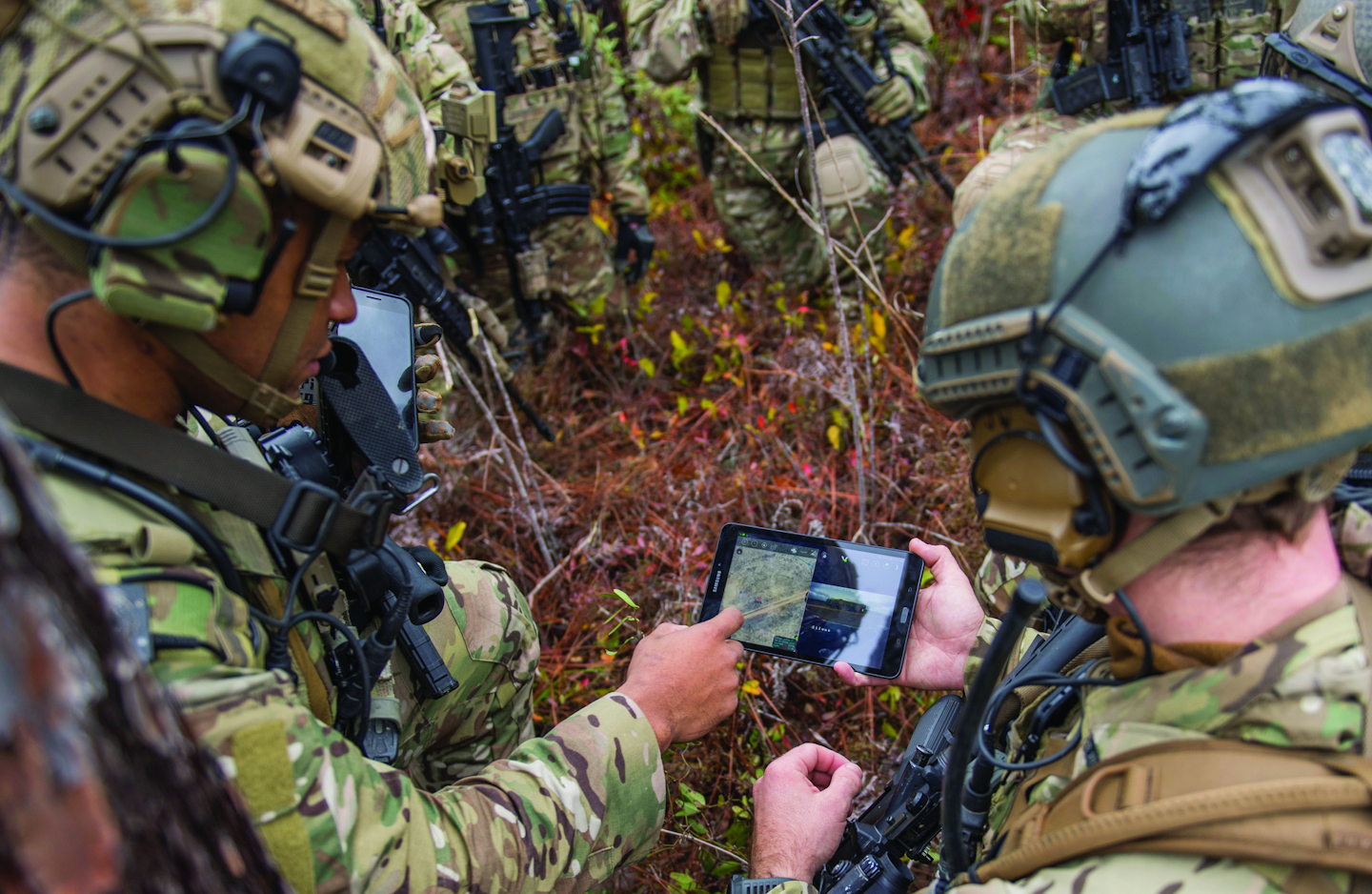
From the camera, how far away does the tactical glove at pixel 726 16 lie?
14.4 ft

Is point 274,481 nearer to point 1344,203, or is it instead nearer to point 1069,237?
point 1069,237

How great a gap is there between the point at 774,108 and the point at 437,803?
4.29 metres

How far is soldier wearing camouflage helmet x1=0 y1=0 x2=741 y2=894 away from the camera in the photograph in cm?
119

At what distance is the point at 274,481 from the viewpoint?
146 cm

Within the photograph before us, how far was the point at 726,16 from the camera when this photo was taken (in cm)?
442

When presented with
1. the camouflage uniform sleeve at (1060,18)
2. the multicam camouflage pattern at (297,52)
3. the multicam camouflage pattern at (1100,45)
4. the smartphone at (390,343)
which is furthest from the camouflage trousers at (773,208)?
the multicam camouflage pattern at (297,52)

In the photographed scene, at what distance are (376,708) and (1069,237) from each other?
1534mm

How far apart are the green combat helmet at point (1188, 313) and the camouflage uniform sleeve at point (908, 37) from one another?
3.84 meters

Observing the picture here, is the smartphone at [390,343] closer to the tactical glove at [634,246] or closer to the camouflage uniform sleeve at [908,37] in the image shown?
the tactical glove at [634,246]

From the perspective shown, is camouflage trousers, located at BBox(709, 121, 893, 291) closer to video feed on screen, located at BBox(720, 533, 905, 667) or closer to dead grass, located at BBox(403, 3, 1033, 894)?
dead grass, located at BBox(403, 3, 1033, 894)

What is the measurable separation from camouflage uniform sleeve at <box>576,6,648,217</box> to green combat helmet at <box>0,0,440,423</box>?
364 cm

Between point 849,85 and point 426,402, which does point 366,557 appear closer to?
point 426,402

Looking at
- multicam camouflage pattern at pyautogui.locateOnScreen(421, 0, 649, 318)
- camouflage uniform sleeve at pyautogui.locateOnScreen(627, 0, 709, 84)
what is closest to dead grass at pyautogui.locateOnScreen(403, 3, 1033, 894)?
multicam camouflage pattern at pyautogui.locateOnScreen(421, 0, 649, 318)

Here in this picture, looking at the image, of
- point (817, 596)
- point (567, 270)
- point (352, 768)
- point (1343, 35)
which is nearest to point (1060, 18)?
point (1343, 35)
